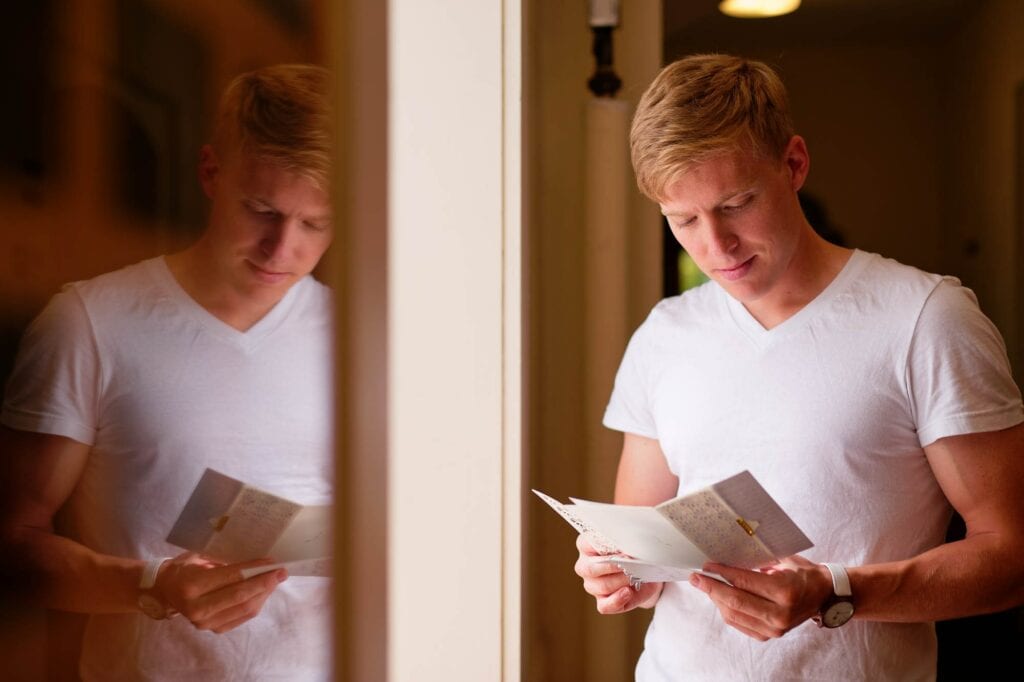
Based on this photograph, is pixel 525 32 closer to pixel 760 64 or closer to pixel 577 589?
pixel 760 64

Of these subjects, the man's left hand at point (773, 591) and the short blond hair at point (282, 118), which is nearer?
the short blond hair at point (282, 118)

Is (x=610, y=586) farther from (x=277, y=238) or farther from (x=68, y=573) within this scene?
(x=68, y=573)

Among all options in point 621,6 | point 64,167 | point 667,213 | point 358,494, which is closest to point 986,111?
point 667,213

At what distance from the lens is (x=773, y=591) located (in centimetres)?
134

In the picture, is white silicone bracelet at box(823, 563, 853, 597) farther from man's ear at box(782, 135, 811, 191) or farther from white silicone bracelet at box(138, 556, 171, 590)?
white silicone bracelet at box(138, 556, 171, 590)

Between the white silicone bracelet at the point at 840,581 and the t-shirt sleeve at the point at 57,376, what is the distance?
1077mm

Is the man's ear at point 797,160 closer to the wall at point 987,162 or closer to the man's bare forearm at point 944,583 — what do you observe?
the wall at point 987,162

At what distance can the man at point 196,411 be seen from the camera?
0.69m

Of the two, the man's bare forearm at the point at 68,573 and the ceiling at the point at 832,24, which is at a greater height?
the ceiling at the point at 832,24

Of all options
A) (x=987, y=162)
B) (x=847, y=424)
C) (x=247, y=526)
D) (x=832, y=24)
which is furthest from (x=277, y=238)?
(x=987, y=162)

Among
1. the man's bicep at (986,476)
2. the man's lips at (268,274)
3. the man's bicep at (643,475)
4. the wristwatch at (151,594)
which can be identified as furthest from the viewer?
the man's bicep at (643,475)

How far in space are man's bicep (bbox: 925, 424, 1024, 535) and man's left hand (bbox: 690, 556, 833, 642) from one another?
235 mm

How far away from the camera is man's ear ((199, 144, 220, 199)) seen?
88 cm

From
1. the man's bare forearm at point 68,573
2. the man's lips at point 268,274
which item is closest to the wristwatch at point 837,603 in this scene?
the man's lips at point 268,274
